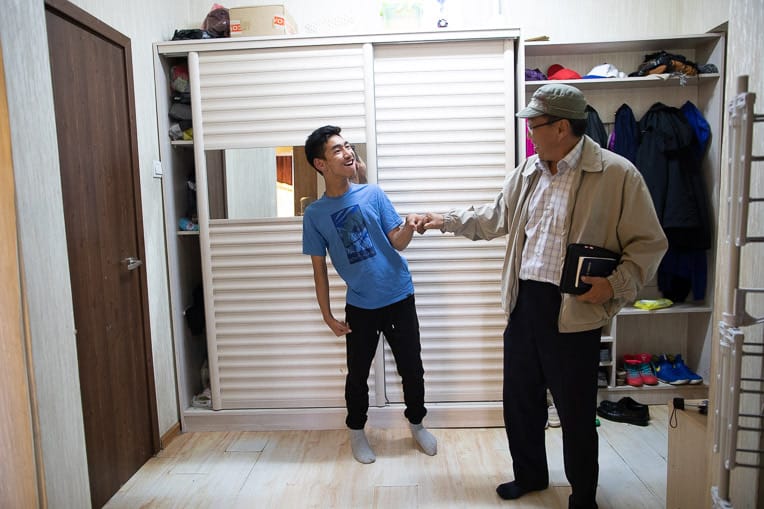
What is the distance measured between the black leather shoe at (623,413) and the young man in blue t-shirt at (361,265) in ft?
3.51

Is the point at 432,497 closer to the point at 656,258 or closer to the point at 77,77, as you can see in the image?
the point at 656,258

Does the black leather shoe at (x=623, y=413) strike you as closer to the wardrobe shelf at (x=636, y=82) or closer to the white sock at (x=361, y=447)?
the white sock at (x=361, y=447)

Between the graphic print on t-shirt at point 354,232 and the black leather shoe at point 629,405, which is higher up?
the graphic print on t-shirt at point 354,232

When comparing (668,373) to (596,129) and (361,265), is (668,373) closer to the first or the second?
(596,129)

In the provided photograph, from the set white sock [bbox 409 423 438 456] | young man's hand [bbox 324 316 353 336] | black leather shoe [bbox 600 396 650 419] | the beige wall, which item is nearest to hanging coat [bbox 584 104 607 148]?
the beige wall

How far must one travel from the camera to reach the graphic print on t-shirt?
2.44 meters

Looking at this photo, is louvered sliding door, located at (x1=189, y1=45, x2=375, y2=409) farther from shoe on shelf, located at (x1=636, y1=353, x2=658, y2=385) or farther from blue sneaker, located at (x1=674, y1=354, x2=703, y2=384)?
blue sneaker, located at (x1=674, y1=354, x2=703, y2=384)

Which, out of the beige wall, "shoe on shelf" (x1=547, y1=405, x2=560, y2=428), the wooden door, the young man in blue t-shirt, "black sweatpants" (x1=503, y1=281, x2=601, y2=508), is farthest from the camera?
"shoe on shelf" (x1=547, y1=405, x2=560, y2=428)

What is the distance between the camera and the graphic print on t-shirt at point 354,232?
244 cm

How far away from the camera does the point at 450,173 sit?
2.83 metres

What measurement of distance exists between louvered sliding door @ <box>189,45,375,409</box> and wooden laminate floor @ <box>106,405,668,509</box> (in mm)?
300

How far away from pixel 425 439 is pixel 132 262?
1684 millimetres

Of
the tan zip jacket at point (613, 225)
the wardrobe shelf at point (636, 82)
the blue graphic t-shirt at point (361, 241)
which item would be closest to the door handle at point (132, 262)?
the blue graphic t-shirt at point (361, 241)

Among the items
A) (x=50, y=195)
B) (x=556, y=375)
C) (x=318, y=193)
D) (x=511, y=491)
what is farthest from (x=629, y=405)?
(x=50, y=195)
